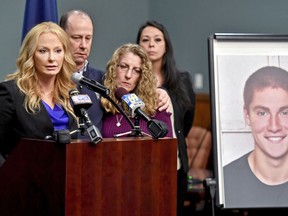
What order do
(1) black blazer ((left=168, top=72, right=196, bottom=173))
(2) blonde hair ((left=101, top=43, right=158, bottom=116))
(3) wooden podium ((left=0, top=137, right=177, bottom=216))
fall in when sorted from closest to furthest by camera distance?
(3) wooden podium ((left=0, top=137, right=177, bottom=216)), (2) blonde hair ((left=101, top=43, right=158, bottom=116)), (1) black blazer ((left=168, top=72, right=196, bottom=173))

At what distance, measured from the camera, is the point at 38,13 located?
14.9 ft

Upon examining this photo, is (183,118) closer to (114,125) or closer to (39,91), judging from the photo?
(114,125)

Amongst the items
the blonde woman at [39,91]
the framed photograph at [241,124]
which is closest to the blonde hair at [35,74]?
the blonde woman at [39,91]

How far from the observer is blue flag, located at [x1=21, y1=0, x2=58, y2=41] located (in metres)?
4.51

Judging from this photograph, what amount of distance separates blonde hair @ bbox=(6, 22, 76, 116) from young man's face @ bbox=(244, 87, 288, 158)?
1181 millimetres

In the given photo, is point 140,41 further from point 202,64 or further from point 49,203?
point 202,64

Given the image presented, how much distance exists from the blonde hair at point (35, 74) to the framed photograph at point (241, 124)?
0.98 metres

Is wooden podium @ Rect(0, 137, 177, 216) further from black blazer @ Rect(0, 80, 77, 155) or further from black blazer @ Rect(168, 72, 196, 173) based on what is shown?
black blazer @ Rect(168, 72, 196, 173)

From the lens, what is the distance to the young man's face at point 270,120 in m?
4.10

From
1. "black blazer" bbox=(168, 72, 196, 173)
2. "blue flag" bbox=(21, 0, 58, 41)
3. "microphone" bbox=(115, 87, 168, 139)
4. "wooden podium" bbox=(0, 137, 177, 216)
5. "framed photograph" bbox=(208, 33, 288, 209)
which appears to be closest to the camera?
"wooden podium" bbox=(0, 137, 177, 216)

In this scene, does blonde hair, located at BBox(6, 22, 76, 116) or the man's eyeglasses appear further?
the man's eyeglasses

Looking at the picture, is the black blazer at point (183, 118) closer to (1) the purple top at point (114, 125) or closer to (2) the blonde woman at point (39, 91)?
(1) the purple top at point (114, 125)

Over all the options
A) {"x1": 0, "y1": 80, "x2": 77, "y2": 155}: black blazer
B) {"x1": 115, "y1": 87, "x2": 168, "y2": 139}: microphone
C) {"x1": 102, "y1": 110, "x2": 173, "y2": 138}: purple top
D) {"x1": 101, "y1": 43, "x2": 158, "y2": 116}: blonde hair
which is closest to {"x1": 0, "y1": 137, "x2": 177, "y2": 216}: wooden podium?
{"x1": 115, "y1": 87, "x2": 168, "y2": 139}: microphone

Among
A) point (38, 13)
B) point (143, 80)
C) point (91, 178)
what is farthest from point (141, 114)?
point (38, 13)
